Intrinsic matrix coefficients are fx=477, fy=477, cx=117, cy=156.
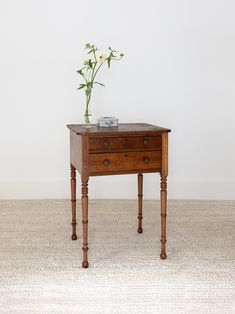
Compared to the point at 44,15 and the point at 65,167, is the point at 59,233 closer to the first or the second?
the point at 65,167

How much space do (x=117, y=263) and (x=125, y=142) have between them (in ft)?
2.37

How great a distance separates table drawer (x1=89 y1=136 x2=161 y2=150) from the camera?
2.73 m

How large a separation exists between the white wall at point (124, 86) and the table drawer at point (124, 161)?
1.72m

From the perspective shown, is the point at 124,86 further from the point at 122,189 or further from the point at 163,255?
the point at 163,255

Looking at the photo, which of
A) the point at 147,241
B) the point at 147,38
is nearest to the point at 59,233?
the point at 147,241

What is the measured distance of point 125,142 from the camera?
2.78 meters

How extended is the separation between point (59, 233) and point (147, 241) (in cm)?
65

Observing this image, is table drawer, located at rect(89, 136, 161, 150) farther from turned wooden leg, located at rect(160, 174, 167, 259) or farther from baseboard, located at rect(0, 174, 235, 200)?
baseboard, located at rect(0, 174, 235, 200)

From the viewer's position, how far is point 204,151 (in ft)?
15.0

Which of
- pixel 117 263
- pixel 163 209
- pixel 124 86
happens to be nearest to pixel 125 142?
pixel 163 209

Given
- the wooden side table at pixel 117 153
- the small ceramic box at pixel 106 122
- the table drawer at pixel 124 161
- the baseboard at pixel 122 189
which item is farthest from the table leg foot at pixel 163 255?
the baseboard at pixel 122 189

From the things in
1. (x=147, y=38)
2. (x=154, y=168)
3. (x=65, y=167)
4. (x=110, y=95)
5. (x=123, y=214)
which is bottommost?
(x=123, y=214)

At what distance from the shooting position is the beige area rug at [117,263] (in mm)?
2322

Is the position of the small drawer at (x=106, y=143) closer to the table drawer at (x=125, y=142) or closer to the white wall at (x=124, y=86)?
the table drawer at (x=125, y=142)
